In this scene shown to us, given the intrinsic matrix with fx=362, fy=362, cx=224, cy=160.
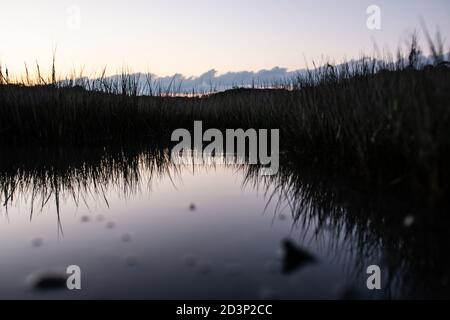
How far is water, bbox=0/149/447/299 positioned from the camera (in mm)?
1532

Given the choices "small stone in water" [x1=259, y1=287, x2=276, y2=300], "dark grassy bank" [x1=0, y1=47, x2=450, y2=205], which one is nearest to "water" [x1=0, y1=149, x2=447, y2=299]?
"small stone in water" [x1=259, y1=287, x2=276, y2=300]

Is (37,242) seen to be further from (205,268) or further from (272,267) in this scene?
(272,267)

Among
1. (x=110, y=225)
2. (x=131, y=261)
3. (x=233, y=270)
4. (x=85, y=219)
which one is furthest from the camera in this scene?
(x=85, y=219)

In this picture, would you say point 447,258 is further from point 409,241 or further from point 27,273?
point 27,273

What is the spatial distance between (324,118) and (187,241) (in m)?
3.00

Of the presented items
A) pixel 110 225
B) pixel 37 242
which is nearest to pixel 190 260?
pixel 110 225

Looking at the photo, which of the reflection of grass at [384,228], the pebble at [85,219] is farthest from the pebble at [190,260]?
the pebble at [85,219]

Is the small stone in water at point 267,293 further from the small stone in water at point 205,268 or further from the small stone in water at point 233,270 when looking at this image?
the small stone in water at point 205,268

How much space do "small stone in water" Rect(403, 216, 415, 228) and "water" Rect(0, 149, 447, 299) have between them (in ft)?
0.04

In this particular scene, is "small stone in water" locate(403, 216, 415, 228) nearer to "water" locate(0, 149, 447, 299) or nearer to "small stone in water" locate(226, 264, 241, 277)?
"water" locate(0, 149, 447, 299)

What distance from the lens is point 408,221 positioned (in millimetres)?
2193
